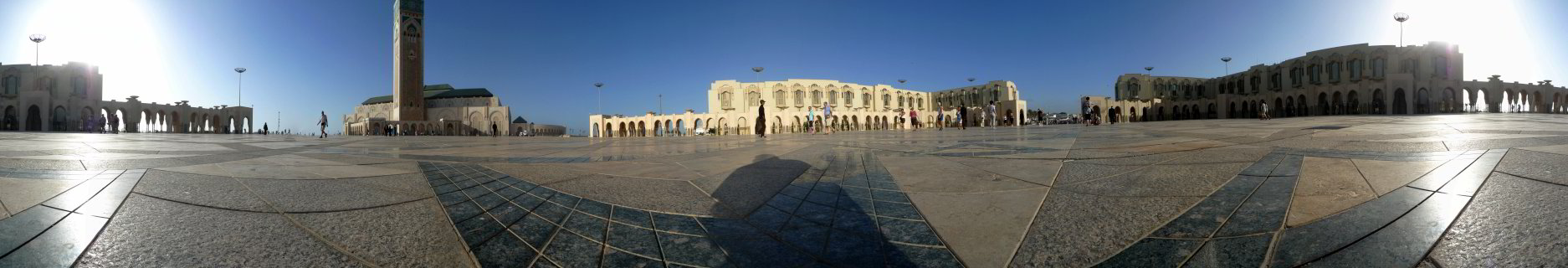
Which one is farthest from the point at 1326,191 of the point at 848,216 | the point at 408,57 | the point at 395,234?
the point at 408,57

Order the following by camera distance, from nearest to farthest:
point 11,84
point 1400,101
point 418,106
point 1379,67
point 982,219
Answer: point 982,219 < point 1400,101 < point 1379,67 < point 11,84 < point 418,106

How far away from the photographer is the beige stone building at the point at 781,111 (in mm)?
50812

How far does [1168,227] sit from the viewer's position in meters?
1.89

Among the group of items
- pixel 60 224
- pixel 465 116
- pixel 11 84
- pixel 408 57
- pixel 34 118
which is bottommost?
pixel 60 224

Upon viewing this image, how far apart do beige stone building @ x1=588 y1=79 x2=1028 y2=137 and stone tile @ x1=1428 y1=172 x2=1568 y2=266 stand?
45103 mm

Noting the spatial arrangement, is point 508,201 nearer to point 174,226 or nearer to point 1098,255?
point 174,226

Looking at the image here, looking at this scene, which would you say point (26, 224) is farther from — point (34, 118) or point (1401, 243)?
point (34, 118)

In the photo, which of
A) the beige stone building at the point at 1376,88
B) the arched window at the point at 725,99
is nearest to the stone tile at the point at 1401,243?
the beige stone building at the point at 1376,88

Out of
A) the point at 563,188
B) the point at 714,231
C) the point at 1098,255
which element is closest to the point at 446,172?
the point at 563,188

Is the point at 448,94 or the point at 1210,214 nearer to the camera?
the point at 1210,214

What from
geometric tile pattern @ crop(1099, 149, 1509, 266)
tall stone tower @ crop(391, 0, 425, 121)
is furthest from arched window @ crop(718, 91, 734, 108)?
geometric tile pattern @ crop(1099, 149, 1509, 266)

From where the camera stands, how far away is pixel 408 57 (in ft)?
214

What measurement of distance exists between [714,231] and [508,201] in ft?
3.90

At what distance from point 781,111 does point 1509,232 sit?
49156 millimetres
